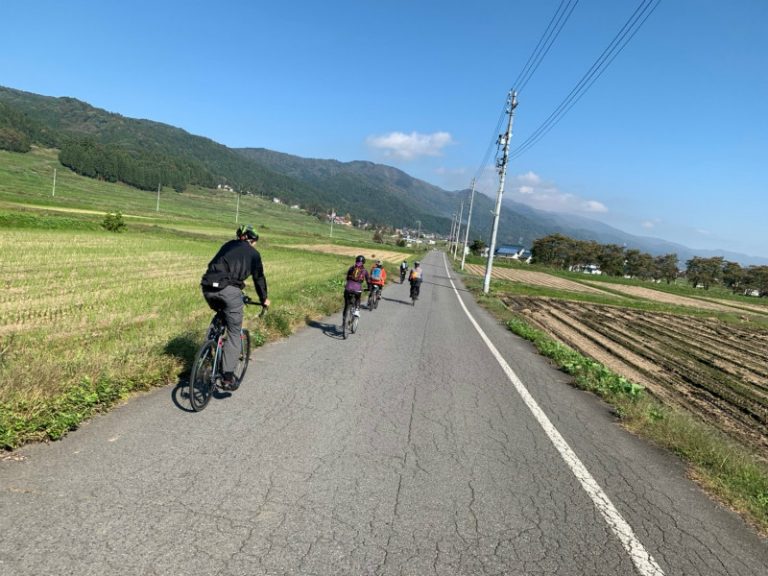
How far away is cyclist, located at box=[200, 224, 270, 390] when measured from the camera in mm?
5395

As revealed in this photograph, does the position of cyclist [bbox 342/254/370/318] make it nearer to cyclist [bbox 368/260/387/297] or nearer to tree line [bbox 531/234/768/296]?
cyclist [bbox 368/260/387/297]

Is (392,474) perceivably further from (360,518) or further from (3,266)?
(3,266)

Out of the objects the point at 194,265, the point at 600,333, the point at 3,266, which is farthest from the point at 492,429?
the point at 194,265

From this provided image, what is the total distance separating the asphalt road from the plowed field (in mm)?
4825

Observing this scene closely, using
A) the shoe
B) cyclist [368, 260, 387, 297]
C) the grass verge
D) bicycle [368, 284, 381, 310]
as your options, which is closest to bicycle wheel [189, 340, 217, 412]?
the shoe

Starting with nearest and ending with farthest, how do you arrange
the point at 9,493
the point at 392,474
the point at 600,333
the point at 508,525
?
the point at 9,493
the point at 508,525
the point at 392,474
the point at 600,333

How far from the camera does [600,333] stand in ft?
67.1

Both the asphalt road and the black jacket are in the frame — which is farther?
the black jacket

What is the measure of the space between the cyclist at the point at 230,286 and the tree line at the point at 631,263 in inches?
5315

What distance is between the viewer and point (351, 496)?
361 cm

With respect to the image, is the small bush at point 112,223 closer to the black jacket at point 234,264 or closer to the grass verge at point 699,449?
the black jacket at point 234,264

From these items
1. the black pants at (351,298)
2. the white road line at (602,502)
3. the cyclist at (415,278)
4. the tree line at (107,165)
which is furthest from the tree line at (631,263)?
the tree line at (107,165)

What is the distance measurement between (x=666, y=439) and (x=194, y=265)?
25460 mm

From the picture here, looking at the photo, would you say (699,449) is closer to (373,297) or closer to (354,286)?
(354,286)
